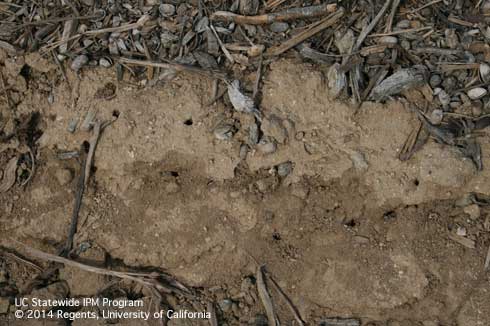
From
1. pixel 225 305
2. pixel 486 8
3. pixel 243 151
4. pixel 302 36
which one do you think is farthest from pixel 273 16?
pixel 225 305

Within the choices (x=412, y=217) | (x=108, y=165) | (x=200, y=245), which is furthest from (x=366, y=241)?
(x=108, y=165)

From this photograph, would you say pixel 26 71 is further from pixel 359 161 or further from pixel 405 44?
pixel 405 44

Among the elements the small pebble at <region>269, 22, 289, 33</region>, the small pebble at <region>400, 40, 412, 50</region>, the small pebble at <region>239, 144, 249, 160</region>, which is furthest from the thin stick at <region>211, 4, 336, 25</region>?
the small pebble at <region>239, 144, 249, 160</region>

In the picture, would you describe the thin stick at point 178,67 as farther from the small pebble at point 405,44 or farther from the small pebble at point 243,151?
the small pebble at point 405,44

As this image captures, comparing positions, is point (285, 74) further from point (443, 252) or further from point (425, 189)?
point (443, 252)

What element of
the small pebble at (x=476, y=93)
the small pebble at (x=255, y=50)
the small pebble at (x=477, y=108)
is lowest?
the small pebble at (x=477, y=108)

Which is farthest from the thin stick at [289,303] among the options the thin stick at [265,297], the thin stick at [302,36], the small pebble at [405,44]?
the small pebble at [405,44]
